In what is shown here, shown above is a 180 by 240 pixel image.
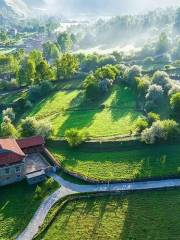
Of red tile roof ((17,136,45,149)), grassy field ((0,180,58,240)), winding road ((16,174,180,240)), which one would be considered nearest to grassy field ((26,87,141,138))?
red tile roof ((17,136,45,149))

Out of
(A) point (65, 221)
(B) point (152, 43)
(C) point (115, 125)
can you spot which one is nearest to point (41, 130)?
(C) point (115, 125)

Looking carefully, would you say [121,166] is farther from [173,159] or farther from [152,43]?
[152,43]

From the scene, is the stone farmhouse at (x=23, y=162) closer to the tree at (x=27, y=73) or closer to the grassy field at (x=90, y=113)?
the grassy field at (x=90, y=113)

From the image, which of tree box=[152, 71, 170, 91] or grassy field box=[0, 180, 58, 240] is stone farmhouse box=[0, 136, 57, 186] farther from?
tree box=[152, 71, 170, 91]

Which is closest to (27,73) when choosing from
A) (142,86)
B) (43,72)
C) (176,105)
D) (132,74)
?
(43,72)

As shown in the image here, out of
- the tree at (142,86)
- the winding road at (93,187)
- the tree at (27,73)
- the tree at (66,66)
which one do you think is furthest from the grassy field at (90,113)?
the winding road at (93,187)

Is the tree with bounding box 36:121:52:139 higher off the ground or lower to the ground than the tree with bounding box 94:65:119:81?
lower
